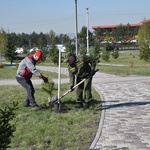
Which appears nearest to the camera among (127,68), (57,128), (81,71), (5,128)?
(5,128)

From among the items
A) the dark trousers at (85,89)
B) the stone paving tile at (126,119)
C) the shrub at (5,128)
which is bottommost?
the stone paving tile at (126,119)

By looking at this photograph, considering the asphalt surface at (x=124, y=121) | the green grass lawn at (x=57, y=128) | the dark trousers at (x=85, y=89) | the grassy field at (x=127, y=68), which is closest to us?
the asphalt surface at (x=124, y=121)

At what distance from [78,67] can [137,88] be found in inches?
193

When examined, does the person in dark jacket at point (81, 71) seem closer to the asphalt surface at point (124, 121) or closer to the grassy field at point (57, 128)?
the grassy field at point (57, 128)

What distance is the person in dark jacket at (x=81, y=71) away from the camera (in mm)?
7355

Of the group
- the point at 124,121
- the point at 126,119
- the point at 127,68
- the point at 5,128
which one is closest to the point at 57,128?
the point at 124,121

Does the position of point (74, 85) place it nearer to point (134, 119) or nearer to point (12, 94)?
point (134, 119)

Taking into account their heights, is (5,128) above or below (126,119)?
above

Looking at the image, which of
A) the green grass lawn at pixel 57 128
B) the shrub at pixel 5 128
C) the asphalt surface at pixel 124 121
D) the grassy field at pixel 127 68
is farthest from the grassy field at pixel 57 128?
the grassy field at pixel 127 68

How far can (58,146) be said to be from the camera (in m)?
5.02

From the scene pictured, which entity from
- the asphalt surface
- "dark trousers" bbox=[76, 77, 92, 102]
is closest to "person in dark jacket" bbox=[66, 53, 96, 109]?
"dark trousers" bbox=[76, 77, 92, 102]

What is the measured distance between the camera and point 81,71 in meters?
7.57

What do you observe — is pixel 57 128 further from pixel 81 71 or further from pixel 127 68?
pixel 127 68

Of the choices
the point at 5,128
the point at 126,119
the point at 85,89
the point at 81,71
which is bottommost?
the point at 126,119
